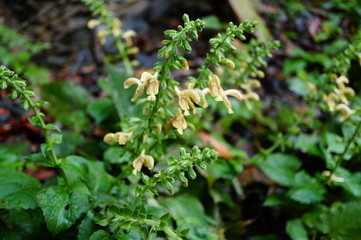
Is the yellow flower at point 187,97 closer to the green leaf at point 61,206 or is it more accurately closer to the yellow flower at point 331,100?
the green leaf at point 61,206

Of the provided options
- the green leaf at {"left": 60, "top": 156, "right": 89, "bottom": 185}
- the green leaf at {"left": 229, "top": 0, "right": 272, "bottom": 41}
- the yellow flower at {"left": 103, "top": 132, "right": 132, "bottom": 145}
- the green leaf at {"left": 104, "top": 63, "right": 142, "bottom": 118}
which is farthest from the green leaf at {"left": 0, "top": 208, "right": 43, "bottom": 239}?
the green leaf at {"left": 229, "top": 0, "right": 272, "bottom": 41}

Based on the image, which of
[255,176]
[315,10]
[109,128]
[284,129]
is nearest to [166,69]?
[109,128]

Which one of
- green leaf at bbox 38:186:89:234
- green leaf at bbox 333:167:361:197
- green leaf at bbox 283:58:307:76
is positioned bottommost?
green leaf at bbox 333:167:361:197

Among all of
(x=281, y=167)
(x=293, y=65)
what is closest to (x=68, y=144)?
(x=281, y=167)

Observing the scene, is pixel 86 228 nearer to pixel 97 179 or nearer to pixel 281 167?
pixel 97 179

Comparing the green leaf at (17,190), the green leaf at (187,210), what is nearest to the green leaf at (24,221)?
the green leaf at (17,190)

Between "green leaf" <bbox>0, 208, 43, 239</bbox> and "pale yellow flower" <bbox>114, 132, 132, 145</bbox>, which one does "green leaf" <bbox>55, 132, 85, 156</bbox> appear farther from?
"pale yellow flower" <bbox>114, 132, 132, 145</bbox>
